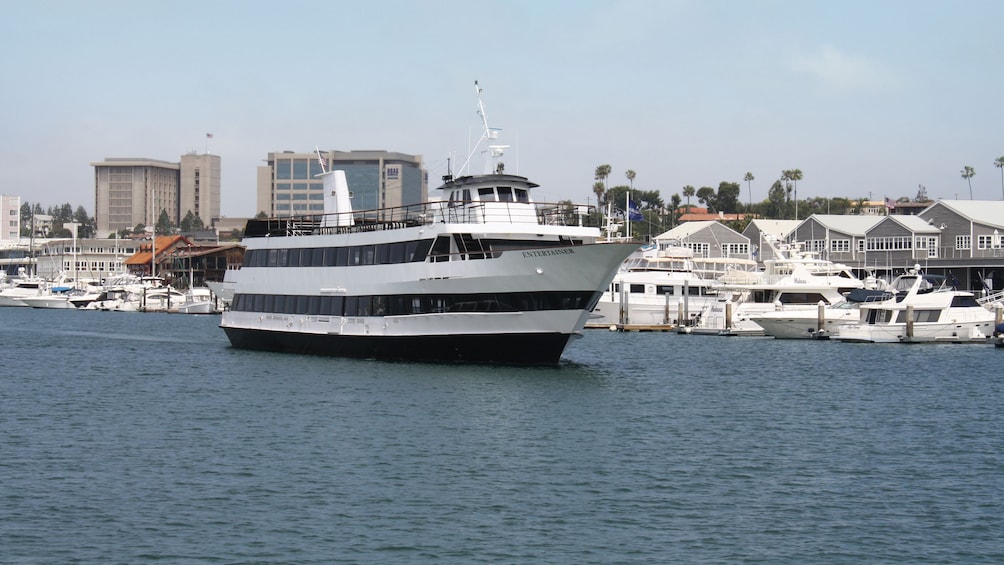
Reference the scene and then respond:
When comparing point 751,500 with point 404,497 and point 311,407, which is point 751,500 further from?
point 311,407

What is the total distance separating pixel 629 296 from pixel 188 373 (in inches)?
1555

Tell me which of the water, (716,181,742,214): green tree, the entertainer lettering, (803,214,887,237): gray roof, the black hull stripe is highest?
(716,181,742,214): green tree

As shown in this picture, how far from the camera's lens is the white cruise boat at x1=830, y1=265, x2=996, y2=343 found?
2251 inches

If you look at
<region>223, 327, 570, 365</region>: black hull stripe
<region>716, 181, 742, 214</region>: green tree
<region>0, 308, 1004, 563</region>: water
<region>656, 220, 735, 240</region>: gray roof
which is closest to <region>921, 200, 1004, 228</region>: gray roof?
<region>656, 220, 735, 240</region>: gray roof

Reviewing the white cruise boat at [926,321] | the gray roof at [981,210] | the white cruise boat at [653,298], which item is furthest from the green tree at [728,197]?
the white cruise boat at [926,321]

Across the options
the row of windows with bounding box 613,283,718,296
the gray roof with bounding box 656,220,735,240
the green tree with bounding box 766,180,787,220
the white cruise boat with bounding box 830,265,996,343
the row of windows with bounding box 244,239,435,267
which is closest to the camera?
the row of windows with bounding box 244,239,435,267

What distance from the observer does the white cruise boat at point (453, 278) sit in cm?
3884

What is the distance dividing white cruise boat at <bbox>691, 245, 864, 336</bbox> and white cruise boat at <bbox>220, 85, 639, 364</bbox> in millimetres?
24940

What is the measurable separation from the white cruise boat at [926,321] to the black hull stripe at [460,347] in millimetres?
24029

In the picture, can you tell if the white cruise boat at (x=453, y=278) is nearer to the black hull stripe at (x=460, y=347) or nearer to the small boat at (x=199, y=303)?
the black hull stripe at (x=460, y=347)

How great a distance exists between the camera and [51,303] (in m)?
129

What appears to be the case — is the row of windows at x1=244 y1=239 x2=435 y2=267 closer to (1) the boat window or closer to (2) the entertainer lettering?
(2) the entertainer lettering

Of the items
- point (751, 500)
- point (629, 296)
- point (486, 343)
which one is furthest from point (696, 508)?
point (629, 296)

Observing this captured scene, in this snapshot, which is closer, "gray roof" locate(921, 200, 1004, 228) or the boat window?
the boat window
